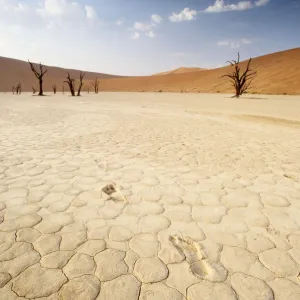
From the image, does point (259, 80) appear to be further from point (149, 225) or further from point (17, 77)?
point (17, 77)

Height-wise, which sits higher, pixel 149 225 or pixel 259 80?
pixel 259 80

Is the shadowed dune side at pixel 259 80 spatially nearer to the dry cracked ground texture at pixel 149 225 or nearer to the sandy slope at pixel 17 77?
the sandy slope at pixel 17 77

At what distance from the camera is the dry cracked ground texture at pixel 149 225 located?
1515mm

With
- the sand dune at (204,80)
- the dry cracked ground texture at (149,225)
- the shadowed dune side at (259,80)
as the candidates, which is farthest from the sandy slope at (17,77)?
the dry cracked ground texture at (149,225)

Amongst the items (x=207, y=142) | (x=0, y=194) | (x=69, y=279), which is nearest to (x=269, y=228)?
(x=69, y=279)

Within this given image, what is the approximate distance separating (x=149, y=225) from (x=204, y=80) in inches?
1894

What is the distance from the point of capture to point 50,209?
7.84 ft

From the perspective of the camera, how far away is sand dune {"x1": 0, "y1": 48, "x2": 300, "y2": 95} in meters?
30.7

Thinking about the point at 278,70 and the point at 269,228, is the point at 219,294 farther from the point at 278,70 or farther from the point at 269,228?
the point at 278,70

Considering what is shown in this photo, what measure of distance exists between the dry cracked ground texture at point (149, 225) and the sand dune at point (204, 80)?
26.0 m

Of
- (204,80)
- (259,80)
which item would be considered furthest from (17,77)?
(259,80)

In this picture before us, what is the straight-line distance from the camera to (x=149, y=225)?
2164 millimetres

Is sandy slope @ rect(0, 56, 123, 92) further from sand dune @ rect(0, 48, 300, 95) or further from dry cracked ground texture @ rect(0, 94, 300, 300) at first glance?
dry cracked ground texture @ rect(0, 94, 300, 300)

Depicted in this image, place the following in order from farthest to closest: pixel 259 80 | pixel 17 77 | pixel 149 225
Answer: pixel 17 77
pixel 259 80
pixel 149 225
